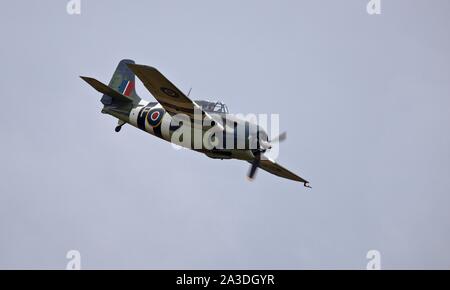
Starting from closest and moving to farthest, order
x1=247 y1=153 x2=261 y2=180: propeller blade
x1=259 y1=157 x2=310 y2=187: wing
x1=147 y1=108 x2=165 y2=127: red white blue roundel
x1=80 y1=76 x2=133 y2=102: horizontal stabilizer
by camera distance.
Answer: x1=247 y1=153 x2=261 y2=180: propeller blade → x1=80 y1=76 x2=133 y2=102: horizontal stabilizer → x1=147 y1=108 x2=165 y2=127: red white blue roundel → x1=259 y1=157 x2=310 y2=187: wing

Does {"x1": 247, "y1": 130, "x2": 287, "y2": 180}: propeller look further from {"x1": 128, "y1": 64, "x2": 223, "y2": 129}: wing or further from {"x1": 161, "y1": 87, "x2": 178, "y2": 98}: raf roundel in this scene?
{"x1": 161, "y1": 87, "x2": 178, "y2": 98}: raf roundel

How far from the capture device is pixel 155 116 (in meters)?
33.3

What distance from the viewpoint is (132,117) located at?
34375 millimetres

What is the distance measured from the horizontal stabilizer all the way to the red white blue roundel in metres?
1.60

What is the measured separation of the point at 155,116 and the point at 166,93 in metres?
3.14

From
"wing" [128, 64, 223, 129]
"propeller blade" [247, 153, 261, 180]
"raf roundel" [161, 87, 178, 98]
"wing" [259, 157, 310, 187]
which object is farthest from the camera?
"wing" [259, 157, 310, 187]

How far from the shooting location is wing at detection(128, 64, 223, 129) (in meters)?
29.3

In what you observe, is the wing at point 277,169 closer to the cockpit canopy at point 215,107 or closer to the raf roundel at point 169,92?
the cockpit canopy at point 215,107

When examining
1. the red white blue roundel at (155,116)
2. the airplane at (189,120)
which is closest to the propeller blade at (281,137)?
the airplane at (189,120)

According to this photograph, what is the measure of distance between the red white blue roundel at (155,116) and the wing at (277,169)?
490 cm

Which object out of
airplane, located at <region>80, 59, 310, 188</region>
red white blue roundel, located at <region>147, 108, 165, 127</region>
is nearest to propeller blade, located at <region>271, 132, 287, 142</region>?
airplane, located at <region>80, 59, 310, 188</region>
